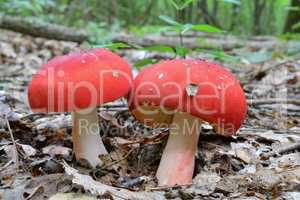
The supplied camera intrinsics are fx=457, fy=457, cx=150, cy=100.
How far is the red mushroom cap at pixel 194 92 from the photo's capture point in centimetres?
216

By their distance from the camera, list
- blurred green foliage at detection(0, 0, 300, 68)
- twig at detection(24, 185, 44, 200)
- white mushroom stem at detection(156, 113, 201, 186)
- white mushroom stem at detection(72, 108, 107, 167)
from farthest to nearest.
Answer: blurred green foliage at detection(0, 0, 300, 68), white mushroom stem at detection(72, 108, 107, 167), white mushroom stem at detection(156, 113, 201, 186), twig at detection(24, 185, 44, 200)

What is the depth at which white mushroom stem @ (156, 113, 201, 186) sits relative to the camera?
2441 millimetres

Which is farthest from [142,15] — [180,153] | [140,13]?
[180,153]

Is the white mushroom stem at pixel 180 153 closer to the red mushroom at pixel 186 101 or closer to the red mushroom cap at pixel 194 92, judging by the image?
the red mushroom at pixel 186 101

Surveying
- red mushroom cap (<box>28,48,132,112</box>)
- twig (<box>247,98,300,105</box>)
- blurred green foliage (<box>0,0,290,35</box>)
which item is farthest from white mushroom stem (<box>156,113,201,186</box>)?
blurred green foliage (<box>0,0,290,35</box>)

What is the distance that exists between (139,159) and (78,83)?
0.71m

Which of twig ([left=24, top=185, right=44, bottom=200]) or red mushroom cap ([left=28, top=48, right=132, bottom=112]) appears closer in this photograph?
twig ([left=24, top=185, right=44, bottom=200])

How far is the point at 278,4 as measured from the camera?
674 inches

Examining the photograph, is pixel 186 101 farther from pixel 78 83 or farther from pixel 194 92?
pixel 78 83

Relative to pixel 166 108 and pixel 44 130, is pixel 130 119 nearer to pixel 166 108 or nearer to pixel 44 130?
pixel 44 130

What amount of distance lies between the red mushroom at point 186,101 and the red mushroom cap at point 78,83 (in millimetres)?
131

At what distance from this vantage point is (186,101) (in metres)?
2.16

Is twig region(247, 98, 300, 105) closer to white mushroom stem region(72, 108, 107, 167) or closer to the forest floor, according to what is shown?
the forest floor

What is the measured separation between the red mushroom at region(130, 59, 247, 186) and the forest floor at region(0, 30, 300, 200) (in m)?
0.11
